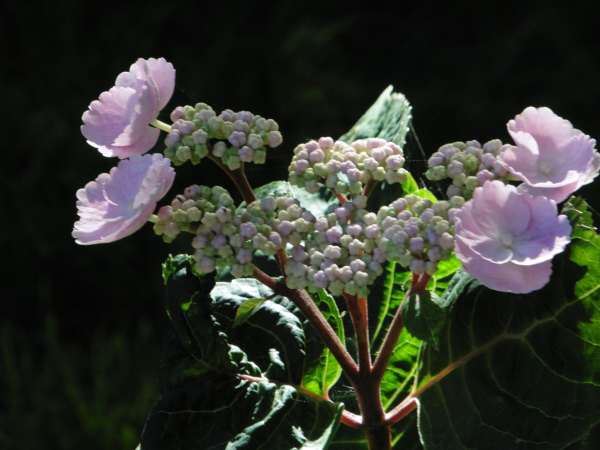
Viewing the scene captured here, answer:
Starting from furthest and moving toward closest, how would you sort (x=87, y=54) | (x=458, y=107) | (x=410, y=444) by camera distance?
(x=458, y=107), (x=87, y=54), (x=410, y=444)

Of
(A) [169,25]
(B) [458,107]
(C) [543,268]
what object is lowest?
(B) [458,107]

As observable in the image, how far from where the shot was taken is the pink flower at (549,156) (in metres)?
0.50

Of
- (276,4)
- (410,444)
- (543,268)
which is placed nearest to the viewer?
(543,268)

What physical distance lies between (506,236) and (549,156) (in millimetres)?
64

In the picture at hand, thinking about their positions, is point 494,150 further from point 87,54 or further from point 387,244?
point 87,54

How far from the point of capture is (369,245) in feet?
1.72

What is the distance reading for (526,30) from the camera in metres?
2.76

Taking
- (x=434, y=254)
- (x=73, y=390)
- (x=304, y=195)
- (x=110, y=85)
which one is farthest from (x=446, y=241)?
(x=110, y=85)

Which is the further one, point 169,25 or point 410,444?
point 169,25

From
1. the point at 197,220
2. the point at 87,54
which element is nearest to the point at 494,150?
the point at 197,220

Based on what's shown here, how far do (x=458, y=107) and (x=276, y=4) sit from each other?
651mm

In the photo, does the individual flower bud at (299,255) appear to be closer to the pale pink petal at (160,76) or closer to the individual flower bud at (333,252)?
the individual flower bud at (333,252)

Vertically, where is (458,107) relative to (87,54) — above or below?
below

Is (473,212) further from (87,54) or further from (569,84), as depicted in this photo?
(569,84)
